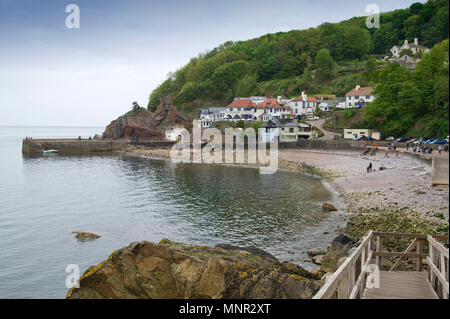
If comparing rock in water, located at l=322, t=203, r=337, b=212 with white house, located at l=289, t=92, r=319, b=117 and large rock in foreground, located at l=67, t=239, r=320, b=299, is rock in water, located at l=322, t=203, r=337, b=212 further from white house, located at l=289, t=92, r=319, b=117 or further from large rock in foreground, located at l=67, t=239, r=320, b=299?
white house, located at l=289, t=92, r=319, b=117

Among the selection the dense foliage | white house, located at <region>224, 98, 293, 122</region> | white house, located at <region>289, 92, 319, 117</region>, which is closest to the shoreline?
the dense foliage

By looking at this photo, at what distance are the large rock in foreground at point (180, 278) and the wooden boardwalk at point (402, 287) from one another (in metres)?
1.69

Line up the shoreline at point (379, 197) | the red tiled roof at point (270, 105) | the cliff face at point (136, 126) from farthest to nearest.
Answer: the cliff face at point (136, 126)
the red tiled roof at point (270, 105)
the shoreline at point (379, 197)

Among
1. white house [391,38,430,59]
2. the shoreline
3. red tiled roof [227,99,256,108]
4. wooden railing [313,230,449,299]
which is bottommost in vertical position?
the shoreline

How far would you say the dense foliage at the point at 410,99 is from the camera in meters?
54.0

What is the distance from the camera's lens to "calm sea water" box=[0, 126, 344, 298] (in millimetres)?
18984

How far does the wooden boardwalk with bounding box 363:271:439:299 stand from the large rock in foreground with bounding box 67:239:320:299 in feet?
5.54

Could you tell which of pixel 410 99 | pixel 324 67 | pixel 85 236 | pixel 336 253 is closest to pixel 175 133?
pixel 324 67

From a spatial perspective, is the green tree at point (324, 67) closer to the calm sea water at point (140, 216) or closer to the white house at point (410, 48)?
the white house at point (410, 48)

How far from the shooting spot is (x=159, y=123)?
373 feet

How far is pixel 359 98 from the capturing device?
86688 millimetres

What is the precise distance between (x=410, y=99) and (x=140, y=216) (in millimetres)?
49270

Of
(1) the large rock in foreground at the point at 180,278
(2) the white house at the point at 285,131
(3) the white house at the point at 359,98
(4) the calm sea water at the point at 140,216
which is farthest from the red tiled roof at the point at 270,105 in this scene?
(1) the large rock in foreground at the point at 180,278

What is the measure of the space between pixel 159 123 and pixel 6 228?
90561 mm
